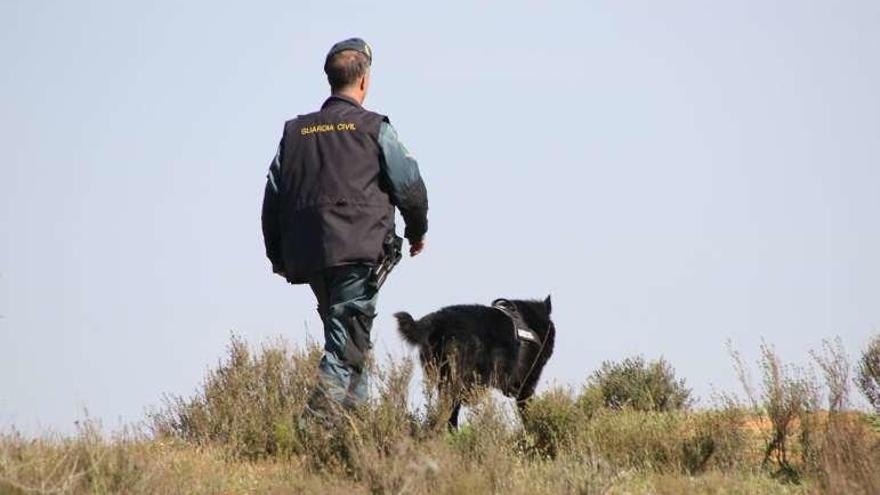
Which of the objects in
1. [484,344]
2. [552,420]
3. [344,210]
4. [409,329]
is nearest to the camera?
[344,210]

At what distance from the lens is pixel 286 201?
765 cm

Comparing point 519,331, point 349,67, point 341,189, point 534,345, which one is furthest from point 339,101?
point 534,345

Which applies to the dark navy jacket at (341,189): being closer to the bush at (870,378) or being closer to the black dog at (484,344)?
the black dog at (484,344)

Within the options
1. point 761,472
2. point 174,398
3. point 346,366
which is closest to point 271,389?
point 174,398

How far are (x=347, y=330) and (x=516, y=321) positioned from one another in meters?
2.83

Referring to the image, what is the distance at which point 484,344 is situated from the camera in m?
9.64

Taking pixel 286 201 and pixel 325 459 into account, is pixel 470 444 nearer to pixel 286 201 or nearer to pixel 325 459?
pixel 325 459

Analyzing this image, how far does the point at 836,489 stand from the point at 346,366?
128 inches

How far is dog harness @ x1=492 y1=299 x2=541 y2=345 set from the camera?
32.6 feet

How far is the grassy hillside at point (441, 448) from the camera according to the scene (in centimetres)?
603

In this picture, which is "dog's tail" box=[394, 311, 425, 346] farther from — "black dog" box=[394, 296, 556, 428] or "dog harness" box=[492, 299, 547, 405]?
"dog harness" box=[492, 299, 547, 405]

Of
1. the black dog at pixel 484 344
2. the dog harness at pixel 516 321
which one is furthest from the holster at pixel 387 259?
the dog harness at pixel 516 321

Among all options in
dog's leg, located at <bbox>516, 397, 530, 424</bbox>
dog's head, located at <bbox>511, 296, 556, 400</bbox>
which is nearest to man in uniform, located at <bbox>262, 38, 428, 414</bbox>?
dog's leg, located at <bbox>516, 397, 530, 424</bbox>

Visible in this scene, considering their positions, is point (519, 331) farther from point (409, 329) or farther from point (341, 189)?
point (341, 189)
